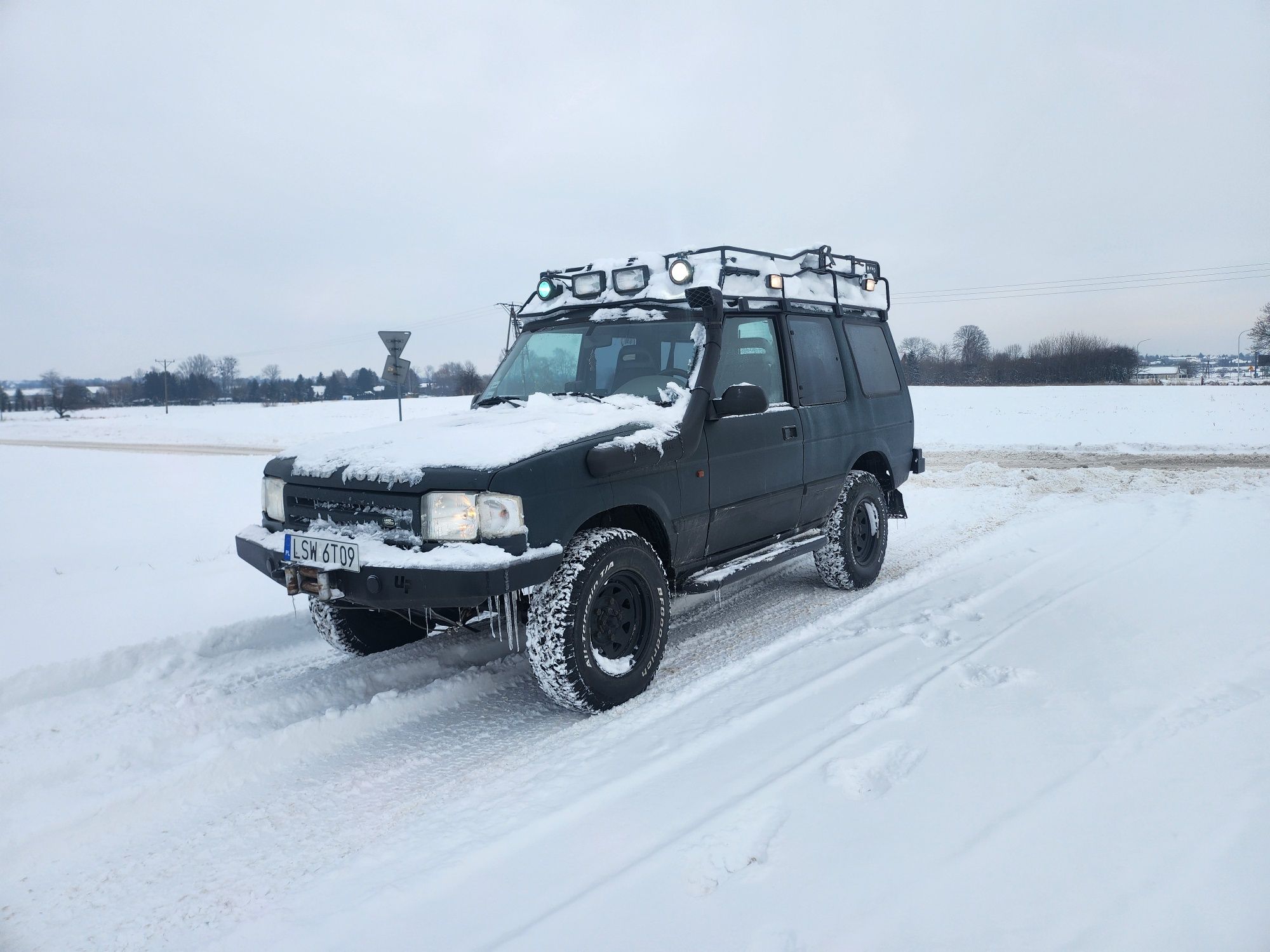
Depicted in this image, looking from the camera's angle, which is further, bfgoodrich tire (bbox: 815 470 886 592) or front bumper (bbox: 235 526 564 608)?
bfgoodrich tire (bbox: 815 470 886 592)

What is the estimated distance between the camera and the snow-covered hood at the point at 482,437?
3424 mm

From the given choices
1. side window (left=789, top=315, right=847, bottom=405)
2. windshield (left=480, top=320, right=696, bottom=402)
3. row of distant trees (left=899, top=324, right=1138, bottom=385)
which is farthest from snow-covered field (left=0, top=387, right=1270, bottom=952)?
row of distant trees (left=899, top=324, right=1138, bottom=385)

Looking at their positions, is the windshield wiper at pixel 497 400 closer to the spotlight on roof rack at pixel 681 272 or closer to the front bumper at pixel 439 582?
the spotlight on roof rack at pixel 681 272

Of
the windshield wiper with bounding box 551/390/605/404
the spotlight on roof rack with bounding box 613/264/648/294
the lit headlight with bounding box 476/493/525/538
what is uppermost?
the spotlight on roof rack with bounding box 613/264/648/294

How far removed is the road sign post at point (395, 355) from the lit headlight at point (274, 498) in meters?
7.79

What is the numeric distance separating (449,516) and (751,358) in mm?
2453

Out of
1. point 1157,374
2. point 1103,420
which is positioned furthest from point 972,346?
point 1103,420

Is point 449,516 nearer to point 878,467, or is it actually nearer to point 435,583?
point 435,583

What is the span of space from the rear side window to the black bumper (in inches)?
143

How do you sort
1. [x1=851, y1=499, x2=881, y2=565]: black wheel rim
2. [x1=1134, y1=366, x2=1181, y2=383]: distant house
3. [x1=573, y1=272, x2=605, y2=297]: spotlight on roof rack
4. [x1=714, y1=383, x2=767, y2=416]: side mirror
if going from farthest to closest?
[x1=1134, y1=366, x2=1181, y2=383]: distant house < [x1=851, y1=499, x2=881, y2=565]: black wheel rim < [x1=573, y1=272, x2=605, y2=297]: spotlight on roof rack < [x1=714, y1=383, x2=767, y2=416]: side mirror

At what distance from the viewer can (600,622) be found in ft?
12.6

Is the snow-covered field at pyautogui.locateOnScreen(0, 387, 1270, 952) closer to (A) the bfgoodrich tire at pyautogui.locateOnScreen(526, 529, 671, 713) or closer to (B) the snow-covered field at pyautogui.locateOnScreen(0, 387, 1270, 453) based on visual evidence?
(A) the bfgoodrich tire at pyautogui.locateOnScreen(526, 529, 671, 713)

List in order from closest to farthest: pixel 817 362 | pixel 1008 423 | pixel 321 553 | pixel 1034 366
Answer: pixel 321 553, pixel 817 362, pixel 1008 423, pixel 1034 366

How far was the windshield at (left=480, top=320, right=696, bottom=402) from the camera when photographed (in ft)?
14.8
